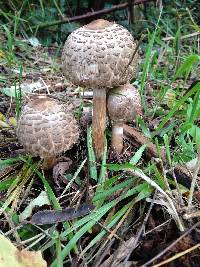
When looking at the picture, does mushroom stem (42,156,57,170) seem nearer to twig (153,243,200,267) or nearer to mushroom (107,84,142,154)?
mushroom (107,84,142,154)

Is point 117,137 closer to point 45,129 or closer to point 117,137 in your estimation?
point 117,137

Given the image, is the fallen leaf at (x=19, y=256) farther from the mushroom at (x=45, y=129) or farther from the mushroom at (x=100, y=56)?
the mushroom at (x=100, y=56)

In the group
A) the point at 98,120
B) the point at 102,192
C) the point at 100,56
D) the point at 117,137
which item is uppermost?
the point at 100,56

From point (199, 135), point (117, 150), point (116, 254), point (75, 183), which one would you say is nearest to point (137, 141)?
point (117, 150)

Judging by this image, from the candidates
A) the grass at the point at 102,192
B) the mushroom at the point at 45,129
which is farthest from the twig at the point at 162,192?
the mushroom at the point at 45,129

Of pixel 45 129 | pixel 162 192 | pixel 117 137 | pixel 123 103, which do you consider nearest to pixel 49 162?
pixel 45 129

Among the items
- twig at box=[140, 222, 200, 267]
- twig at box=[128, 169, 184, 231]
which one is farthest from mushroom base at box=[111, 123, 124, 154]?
twig at box=[140, 222, 200, 267]

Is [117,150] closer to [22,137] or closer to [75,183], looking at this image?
[75,183]
